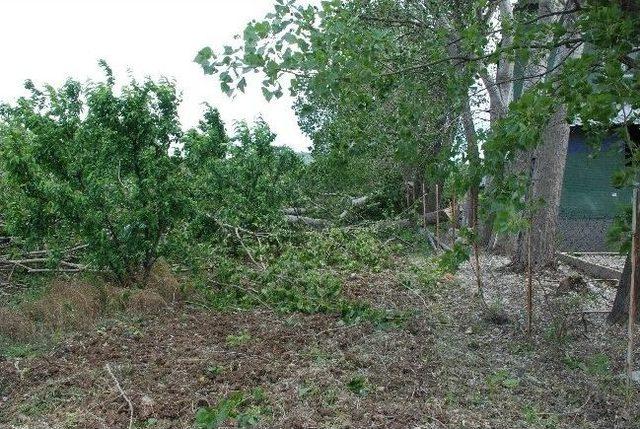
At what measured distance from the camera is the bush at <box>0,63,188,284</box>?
21.8 ft

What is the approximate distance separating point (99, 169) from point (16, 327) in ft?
5.42

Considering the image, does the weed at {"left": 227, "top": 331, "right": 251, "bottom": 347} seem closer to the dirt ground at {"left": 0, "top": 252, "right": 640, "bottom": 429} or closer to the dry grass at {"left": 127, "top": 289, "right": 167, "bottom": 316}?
the dirt ground at {"left": 0, "top": 252, "right": 640, "bottom": 429}

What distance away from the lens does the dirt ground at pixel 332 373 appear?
163 inches

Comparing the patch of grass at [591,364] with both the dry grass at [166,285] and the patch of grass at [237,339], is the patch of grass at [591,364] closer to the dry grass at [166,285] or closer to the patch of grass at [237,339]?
the patch of grass at [237,339]

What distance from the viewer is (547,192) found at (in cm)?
977

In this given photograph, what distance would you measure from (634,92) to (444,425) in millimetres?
2050

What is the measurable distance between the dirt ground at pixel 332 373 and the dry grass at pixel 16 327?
57cm

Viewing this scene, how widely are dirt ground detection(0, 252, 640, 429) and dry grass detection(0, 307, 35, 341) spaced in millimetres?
565

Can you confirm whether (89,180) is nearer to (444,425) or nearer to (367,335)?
(367,335)

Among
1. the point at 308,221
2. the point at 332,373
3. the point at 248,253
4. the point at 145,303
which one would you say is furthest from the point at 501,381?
Answer: the point at 308,221

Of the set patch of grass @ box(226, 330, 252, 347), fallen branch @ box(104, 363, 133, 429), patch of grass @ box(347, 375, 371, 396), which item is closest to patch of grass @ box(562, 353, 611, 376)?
patch of grass @ box(347, 375, 371, 396)

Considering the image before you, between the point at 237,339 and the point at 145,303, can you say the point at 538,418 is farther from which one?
the point at 145,303

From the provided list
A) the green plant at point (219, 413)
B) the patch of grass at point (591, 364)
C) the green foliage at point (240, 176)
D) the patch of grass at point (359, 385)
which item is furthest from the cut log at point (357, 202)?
the green plant at point (219, 413)

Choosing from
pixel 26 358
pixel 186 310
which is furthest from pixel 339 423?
pixel 186 310
